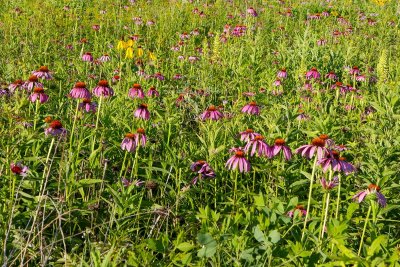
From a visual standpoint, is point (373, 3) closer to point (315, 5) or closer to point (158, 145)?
point (315, 5)

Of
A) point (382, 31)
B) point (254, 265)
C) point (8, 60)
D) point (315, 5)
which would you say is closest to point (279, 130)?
point (254, 265)

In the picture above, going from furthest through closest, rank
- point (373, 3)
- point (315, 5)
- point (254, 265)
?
point (373, 3)
point (315, 5)
point (254, 265)

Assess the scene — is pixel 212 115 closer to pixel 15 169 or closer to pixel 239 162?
pixel 239 162

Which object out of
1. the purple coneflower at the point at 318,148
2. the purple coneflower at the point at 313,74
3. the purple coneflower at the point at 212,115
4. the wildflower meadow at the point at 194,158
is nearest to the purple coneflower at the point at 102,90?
the wildflower meadow at the point at 194,158

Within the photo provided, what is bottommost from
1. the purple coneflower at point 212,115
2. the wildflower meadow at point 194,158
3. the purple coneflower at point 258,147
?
the wildflower meadow at point 194,158

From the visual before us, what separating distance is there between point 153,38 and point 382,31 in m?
3.52

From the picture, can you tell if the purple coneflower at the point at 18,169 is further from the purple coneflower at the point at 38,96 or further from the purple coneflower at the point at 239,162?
the purple coneflower at the point at 239,162

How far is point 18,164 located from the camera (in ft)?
7.61

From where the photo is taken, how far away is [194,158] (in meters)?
2.84

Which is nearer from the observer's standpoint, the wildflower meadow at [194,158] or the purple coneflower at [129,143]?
the wildflower meadow at [194,158]

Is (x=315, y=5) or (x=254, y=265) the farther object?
(x=315, y=5)

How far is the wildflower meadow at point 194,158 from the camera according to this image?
195 cm

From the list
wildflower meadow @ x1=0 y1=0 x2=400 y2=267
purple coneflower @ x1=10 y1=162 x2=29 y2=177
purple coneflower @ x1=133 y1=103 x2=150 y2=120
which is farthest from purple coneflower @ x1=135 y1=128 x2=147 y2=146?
purple coneflower @ x1=10 y1=162 x2=29 y2=177

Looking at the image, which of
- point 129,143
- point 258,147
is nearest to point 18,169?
point 129,143
